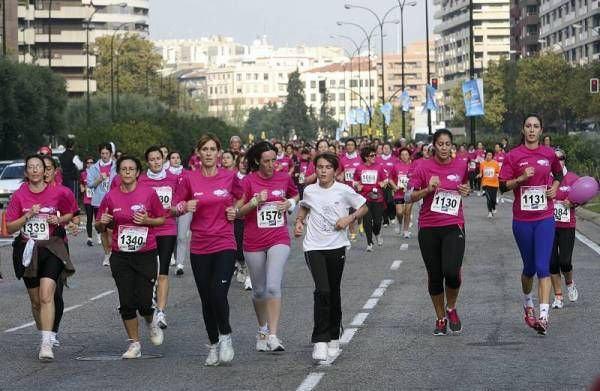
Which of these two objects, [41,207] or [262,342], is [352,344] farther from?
[41,207]

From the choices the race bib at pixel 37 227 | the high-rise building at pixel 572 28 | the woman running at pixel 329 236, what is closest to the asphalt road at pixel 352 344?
the woman running at pixel 329 236

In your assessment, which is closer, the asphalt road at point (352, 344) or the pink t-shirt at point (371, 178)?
the asphalt road at point (352, 344)

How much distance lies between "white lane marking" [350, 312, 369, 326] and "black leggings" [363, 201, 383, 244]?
34.1 ft

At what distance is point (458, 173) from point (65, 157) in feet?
79.7

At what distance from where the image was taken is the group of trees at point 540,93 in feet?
319

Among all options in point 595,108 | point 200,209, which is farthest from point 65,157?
point 595,108

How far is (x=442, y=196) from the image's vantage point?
13961 millimetres

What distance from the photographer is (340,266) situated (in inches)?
495

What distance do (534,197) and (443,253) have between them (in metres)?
0.97

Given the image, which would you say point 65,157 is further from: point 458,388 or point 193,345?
point 458,388

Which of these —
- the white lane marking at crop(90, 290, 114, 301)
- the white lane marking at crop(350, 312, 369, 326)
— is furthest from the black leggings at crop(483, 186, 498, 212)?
the white lane marking at crop(350, 312, 369, 326)

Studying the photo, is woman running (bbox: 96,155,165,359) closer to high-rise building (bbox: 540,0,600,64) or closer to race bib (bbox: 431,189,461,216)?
race bib (bbox: 431,189,461,216)

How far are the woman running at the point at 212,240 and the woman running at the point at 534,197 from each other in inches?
114

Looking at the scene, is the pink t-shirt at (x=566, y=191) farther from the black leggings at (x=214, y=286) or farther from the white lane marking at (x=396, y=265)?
the white lane marking at (x=396, y=265)
